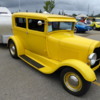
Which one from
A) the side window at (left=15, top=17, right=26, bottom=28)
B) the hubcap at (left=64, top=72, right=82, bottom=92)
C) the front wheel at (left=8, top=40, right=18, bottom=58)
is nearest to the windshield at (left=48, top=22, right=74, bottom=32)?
the side window at (left=15, top=17, right=26, bottom=28)

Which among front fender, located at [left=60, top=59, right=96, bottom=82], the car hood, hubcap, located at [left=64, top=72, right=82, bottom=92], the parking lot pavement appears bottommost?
the parking lot pavement

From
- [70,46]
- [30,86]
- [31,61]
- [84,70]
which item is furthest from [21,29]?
[84,70]

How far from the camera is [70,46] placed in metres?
3.92

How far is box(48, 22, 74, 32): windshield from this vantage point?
14.3ft

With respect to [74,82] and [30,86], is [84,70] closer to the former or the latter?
[74,82]

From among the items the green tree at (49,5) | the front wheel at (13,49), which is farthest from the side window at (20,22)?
the green tree at (49,5)

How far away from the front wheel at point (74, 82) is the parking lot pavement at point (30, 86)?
0.43 ft

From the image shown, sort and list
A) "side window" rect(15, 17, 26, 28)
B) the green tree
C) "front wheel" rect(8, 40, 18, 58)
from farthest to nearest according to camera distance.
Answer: the green tree, "front wheel" rect(8, 40, 18, 58), "side window" rect(15, 17, 26, 28)

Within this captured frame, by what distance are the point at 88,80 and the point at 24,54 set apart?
300cm

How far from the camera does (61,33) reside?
15.1ft

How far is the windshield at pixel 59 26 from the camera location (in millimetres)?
4344

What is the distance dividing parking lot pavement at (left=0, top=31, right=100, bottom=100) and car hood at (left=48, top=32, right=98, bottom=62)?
0.79 metres

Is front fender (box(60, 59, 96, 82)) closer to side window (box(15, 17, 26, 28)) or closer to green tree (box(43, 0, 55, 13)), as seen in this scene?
side window (box(15, 17, 26, 28))

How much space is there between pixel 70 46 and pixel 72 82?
0.96 meters
